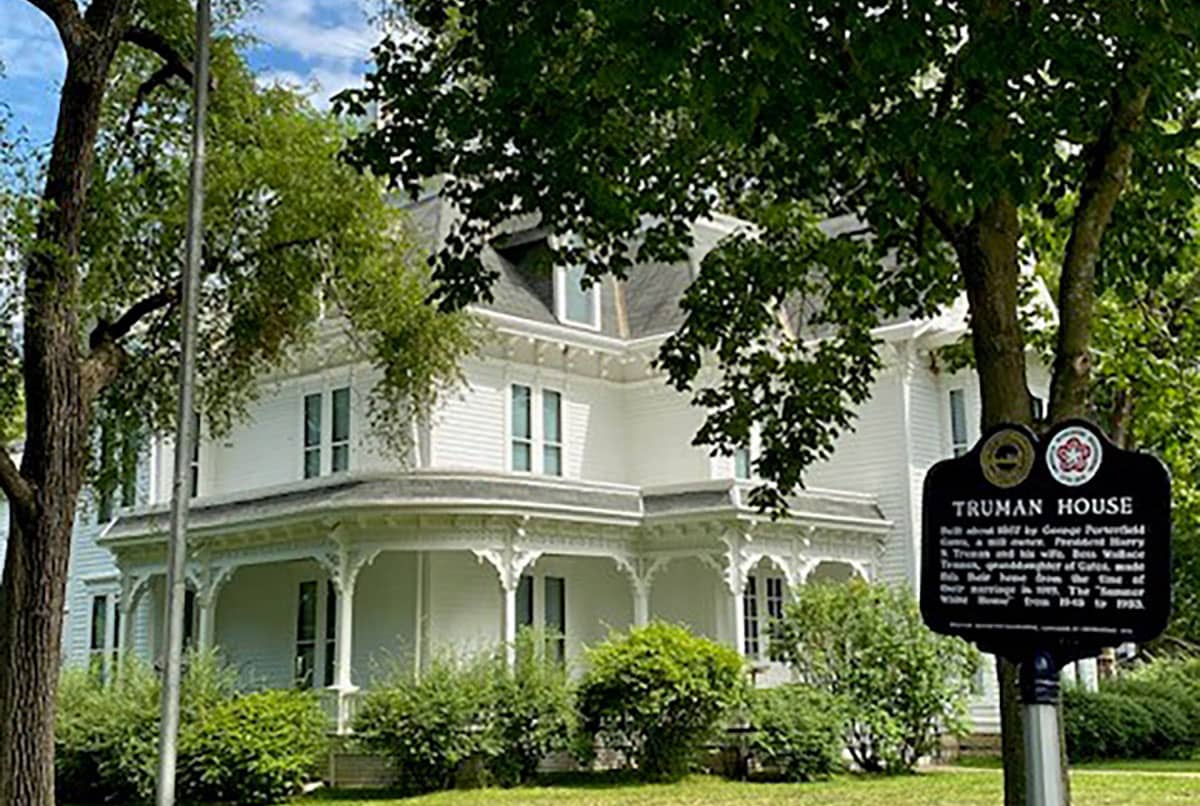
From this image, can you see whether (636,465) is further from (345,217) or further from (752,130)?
(752,130)

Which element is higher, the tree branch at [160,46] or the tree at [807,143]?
Result: the tree branch at [160,46]

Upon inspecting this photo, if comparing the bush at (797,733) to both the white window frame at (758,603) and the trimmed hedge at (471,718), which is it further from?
the white window frame at (758,603)

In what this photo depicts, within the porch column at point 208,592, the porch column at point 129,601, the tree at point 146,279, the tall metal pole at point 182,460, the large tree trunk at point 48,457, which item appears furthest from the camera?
the porch column at point 129,601

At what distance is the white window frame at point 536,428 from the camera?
1057 inches

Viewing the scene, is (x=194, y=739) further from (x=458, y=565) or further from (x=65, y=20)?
(x=65, y=20)

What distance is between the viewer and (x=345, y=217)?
58.4 ft

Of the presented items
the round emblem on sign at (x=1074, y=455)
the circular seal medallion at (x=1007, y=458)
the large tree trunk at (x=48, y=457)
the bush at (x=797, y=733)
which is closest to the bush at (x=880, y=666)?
the bush at (x=797, y=733)

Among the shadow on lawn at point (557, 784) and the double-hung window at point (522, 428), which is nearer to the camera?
the shadow on lawn at point (557, 784)

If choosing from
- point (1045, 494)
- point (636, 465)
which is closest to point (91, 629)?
point (636, 465)

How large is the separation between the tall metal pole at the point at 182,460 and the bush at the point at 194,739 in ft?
24.7

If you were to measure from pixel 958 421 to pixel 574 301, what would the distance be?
8.27m

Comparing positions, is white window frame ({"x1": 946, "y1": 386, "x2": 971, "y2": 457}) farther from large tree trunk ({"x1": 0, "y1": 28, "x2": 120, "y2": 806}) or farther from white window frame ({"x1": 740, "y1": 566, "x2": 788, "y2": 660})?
large tree trunk ({"x1": 0, "y1": 28, "x2": 120, "y2": 806})

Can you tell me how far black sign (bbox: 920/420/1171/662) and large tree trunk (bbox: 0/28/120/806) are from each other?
9.30 metres

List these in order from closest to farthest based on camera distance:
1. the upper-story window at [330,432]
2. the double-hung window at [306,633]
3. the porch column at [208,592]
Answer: the porch column at [208,592]
the upper-story window at [330,432]
the double-hung window at [306,633]
